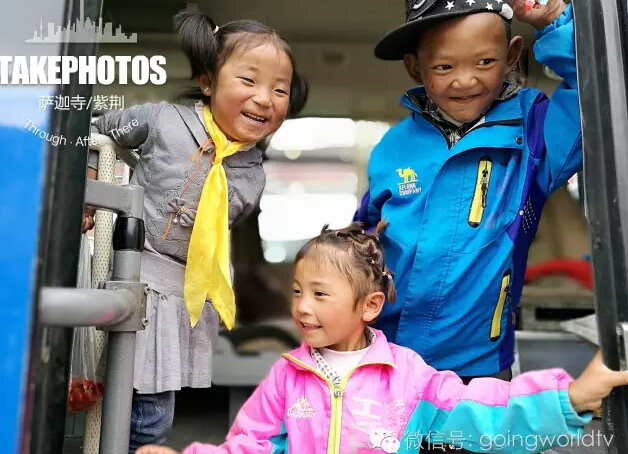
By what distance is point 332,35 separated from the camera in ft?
8.36

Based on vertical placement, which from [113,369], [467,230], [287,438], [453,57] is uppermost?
[453,57]

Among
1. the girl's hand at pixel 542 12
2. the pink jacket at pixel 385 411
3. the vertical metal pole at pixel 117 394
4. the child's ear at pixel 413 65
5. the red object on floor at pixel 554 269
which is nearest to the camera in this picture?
the vertical metal pole at pixel 117 394

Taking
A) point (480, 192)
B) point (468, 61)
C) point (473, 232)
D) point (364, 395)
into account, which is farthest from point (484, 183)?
point (364, 395)

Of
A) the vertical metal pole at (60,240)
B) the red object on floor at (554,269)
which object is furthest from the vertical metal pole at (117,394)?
the red object on floor at (554,269)

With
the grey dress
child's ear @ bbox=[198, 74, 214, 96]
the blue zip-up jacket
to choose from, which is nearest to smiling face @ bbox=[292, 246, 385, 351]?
the blue zip-up jacket

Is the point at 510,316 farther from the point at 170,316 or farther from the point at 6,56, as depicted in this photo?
the point at 6,56

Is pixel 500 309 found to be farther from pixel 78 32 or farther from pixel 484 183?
pixel 78 32

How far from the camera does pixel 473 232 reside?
154cm

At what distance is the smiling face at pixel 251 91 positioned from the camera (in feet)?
5.03

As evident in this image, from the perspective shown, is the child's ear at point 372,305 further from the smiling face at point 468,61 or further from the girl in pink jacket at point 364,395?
the smiling face at point 468,61

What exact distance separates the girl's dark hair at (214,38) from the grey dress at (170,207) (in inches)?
5.5

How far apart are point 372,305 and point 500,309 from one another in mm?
366

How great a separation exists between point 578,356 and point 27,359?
3.52 m

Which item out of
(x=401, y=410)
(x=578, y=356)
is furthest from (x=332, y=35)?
(x=578, y=356)
